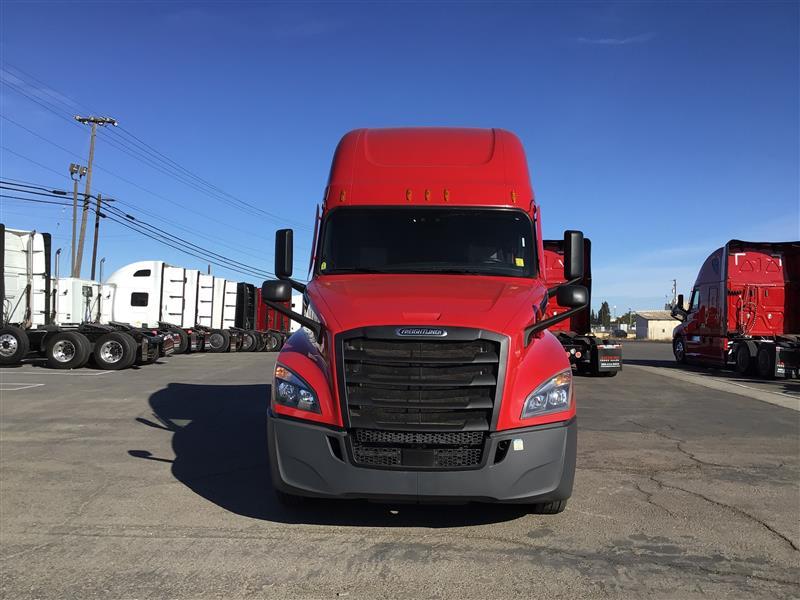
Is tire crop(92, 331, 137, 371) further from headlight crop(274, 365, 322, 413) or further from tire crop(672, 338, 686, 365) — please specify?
tire crop(672, 338, 686, 365)

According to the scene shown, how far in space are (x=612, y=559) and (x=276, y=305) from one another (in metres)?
3.26

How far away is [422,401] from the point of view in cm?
423

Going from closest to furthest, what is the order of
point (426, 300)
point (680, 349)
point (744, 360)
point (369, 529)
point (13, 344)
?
1. point (426, 300)
2. point (369, 529)
3. point (13, 344)
4. point (744, 360)
5. point (680, 349)

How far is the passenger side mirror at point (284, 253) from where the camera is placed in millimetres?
5996

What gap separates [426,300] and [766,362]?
1779 centimetres

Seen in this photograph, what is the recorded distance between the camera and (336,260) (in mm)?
5766

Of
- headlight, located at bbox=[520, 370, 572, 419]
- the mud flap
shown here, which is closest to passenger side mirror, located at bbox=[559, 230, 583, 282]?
headlight, located at bbox=[520, 370, 572, 419]

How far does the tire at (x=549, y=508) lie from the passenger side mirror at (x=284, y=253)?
2.98m

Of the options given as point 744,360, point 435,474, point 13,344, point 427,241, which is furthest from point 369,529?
point 744,360

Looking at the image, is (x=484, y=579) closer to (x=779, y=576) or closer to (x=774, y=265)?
(x=779, y=576)

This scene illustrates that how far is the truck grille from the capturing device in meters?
4.20

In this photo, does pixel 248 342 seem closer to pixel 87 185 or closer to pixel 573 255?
pixel 87 185

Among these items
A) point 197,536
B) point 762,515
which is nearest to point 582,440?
point 762,515

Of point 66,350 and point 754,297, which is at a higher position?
point 754,297
